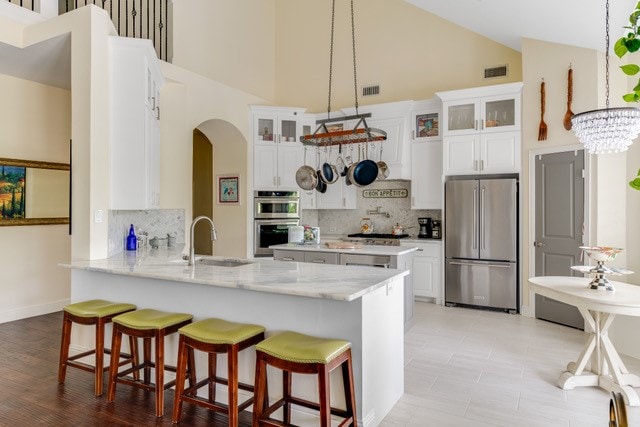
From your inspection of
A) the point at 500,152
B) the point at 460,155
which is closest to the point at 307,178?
the point at 460,155

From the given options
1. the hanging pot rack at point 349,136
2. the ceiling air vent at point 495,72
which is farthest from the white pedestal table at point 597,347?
the ceiling air vent at point 495,72

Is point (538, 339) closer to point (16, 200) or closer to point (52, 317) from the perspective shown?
point (52, 317)

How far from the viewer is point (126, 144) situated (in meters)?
3.67

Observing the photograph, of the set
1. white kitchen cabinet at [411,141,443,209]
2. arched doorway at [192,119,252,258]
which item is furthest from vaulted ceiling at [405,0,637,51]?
arched doorway at [192,119,252,258]

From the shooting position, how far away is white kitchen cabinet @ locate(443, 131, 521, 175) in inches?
203

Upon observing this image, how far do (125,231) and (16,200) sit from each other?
1763 millimetres

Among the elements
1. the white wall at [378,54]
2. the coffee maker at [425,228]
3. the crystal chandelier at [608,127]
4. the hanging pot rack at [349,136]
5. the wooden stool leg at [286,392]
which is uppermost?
the white wall at [378,54]

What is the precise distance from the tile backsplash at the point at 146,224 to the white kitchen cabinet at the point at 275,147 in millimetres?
1538

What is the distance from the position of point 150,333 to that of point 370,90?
17.7ft

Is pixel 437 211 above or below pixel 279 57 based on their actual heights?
below

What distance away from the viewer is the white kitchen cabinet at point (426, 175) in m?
5.85

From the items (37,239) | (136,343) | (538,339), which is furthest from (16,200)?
(538,339)

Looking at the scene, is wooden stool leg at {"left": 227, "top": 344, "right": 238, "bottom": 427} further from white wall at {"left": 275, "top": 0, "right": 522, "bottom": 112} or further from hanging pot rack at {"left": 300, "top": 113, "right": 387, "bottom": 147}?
white wall at {"left": 275, "top": 0, "right": 522, "bottom": 112}

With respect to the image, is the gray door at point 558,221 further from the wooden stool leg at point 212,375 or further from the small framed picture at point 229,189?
the small framed picture at point 229,189
